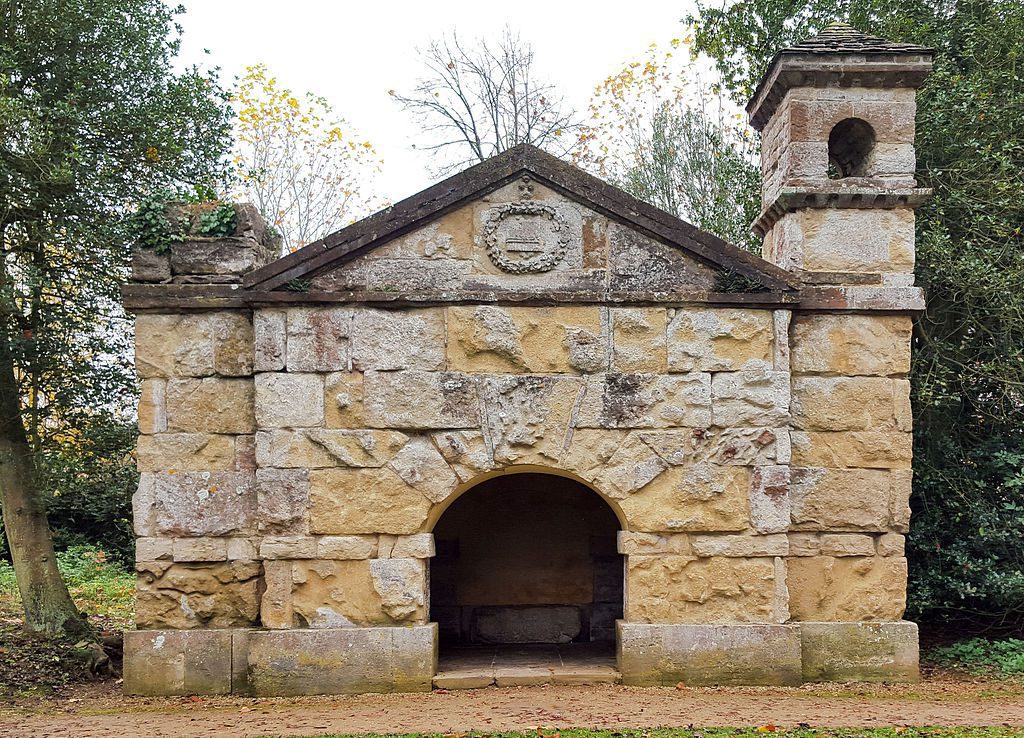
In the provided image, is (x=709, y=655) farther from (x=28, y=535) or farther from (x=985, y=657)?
(x=28, y=535)

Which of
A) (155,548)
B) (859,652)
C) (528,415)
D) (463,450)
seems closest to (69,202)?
(155,548)

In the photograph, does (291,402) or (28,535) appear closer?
(291,402)

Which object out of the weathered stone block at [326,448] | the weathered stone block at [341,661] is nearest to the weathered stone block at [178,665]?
the weathered stone block at [341,661]

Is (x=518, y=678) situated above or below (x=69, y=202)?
below

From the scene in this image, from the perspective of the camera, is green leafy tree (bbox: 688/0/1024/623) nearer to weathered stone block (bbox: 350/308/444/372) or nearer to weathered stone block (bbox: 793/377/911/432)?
weathered stone block (bbox: 793/377/911/432)

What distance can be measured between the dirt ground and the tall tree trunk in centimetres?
170

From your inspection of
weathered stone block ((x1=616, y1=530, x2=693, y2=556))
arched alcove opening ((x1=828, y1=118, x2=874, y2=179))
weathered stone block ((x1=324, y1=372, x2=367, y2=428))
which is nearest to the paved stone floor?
weathered stone block ((x1=616, y1=530, x2=693, y2=556))

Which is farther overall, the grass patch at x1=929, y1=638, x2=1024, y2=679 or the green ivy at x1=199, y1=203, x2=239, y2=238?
the grass patch at x1=929, y1=638, x2=1024, y2=679

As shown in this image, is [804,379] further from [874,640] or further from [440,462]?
[440,462]

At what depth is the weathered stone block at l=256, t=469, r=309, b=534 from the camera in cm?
771

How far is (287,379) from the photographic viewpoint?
25.4 feet

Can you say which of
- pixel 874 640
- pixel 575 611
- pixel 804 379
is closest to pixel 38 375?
pixel 575 611

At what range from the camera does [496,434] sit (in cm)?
775

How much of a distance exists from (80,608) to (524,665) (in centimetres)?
637
